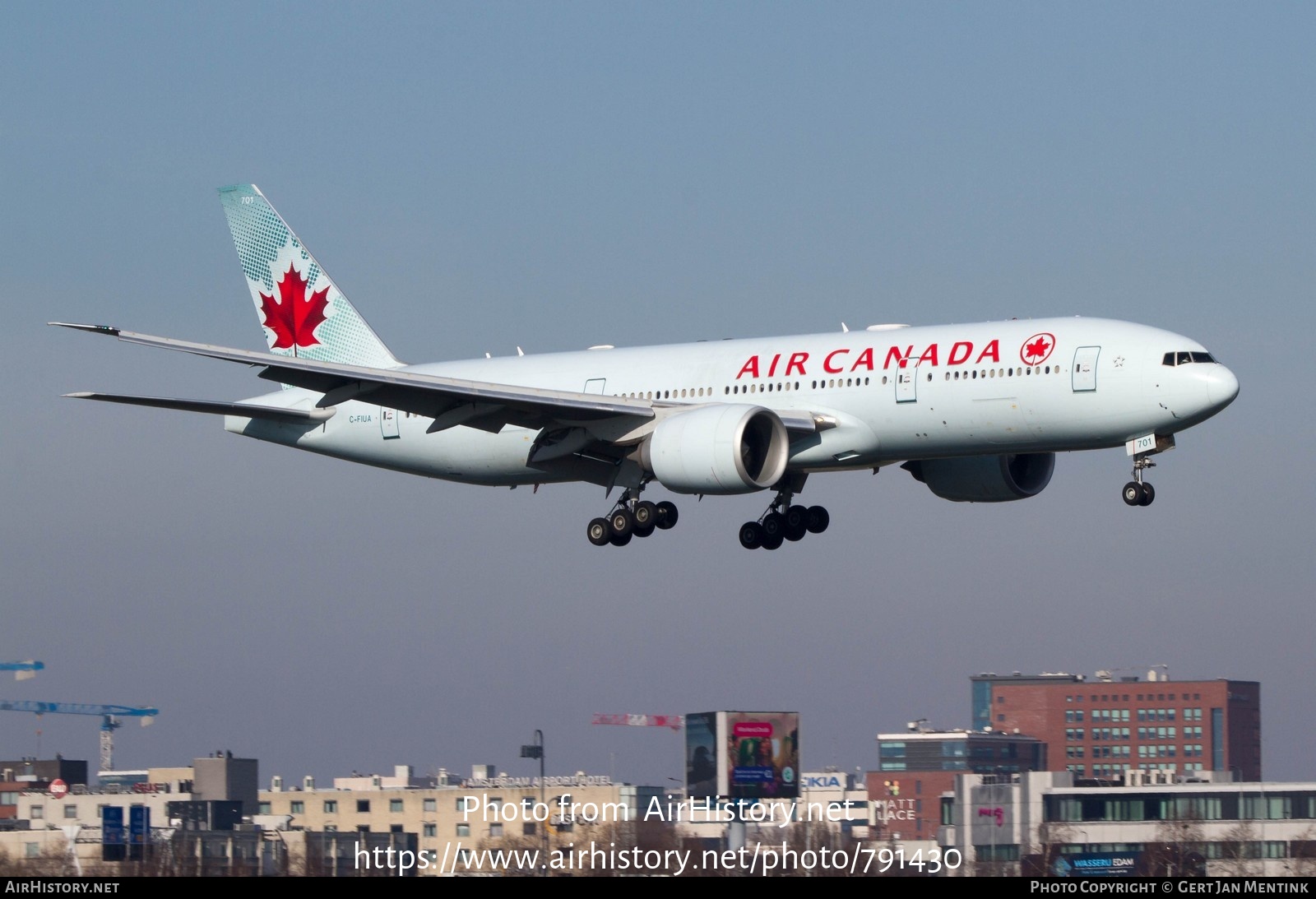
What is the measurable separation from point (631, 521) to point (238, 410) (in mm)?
11382

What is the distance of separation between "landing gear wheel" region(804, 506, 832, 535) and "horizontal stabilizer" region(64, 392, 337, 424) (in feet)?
44.7

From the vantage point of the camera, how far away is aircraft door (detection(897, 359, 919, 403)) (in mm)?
41625

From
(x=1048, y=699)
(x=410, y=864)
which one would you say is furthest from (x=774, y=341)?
(x=1048, y=699)

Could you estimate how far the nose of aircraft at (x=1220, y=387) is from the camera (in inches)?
1563

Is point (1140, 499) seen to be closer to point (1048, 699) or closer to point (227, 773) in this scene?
point (227, 773)

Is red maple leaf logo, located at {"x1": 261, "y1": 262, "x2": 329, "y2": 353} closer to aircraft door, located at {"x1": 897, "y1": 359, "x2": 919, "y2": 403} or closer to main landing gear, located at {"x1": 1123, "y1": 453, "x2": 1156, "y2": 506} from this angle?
aircraft door, located at {"x1": 897, "y1": 359, "x2": 919, "y2": 403}

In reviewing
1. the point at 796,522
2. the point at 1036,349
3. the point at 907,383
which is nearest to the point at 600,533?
the point at 796,522

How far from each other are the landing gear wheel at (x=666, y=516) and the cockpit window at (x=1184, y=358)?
12.9 meters

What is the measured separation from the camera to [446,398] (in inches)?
1758

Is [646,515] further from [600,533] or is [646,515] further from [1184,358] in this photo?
[1184,358]

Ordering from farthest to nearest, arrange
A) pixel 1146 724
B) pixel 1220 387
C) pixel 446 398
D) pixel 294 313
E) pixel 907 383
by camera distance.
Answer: pixel 1146 724, pixel 294 313, pixel 446 398, pixel 907 383, pixel 1220 387

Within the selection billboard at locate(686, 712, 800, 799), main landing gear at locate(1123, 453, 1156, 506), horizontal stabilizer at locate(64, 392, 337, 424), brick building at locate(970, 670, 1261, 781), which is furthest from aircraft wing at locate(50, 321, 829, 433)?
brick building at locate(970, 670, 1261, 781)

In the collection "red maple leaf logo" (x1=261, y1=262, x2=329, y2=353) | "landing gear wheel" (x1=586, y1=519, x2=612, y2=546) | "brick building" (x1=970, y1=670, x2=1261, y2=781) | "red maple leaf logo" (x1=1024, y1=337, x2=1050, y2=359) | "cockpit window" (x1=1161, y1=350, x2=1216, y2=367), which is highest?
"red maple leaf logo" (x1=261, y1=262, x2=329, y2=353)

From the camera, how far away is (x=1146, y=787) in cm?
9212
